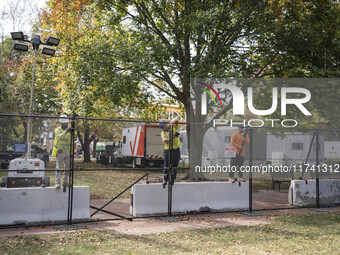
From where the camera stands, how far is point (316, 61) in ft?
52.7

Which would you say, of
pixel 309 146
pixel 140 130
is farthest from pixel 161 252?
pixel 140 130

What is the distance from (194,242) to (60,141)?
4148mm

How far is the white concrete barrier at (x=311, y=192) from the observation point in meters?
12.0

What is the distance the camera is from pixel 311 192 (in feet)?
40.1

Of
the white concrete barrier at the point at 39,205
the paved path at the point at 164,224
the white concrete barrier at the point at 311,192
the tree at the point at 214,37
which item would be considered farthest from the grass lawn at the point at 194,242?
the tree at the point at 214,37

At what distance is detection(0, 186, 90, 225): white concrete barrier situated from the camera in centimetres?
Answer: 827

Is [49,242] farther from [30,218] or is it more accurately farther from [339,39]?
[339,39]

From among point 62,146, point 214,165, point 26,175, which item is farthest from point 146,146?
point 62,146

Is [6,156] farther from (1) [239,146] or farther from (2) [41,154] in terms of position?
(1) [239,146]

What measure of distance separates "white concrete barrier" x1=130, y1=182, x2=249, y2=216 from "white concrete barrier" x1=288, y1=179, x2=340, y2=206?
1.87 metres

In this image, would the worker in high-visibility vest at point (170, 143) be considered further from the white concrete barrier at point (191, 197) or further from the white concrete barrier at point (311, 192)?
the white concrete barrier at point (311, 192)

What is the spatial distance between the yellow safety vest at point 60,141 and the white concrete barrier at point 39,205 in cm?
104

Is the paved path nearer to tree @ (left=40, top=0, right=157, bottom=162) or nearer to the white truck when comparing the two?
tree @ (left=40, top=0, right=157, bottom=162)

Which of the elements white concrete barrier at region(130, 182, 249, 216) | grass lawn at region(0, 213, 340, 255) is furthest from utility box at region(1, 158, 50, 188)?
grass lawn at region(0, 213, 340, 255)
